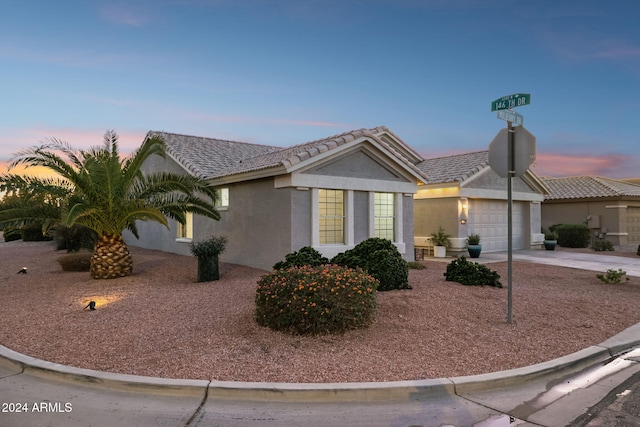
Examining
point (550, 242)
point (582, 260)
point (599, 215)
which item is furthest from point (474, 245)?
point (599, 215)

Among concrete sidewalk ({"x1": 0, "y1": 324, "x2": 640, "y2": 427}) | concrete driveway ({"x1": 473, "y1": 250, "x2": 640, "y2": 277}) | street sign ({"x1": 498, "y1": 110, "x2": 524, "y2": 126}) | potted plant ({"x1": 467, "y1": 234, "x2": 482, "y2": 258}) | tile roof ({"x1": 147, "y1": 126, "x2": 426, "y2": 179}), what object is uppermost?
tile roof ({"x1": 147, "y1": 126, "x2": 426, "y2": 179})

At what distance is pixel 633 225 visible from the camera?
2438 cm

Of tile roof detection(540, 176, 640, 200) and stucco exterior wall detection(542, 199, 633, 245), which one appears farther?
tile roof detection(540, 176, 640, 200)

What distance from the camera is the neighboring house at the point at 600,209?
23.4 meters

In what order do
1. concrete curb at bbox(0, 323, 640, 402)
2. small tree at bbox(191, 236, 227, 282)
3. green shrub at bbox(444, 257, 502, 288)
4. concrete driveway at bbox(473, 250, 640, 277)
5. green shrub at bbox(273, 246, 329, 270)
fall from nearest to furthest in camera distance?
concrete curb at bbox(0, 323, 640, 402)
green shrub at bbox(273, 246, 329, 270)
green shrub at bbox(444, 257, 502, 288)
small tree at bbox(191, 236, 227, 282)
concrete driveway at bbox(473, 250, 640, 277)

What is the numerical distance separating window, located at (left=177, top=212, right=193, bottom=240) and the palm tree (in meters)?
5.12

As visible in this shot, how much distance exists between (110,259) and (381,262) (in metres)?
7.39

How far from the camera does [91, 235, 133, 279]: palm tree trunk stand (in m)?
11.1

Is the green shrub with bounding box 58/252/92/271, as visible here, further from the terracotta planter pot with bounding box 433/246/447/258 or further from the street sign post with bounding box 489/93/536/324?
the terracotta planter pot with bounding box 433/246/447/258

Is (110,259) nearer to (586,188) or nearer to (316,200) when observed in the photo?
(316,200)

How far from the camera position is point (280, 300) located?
19.3 feet

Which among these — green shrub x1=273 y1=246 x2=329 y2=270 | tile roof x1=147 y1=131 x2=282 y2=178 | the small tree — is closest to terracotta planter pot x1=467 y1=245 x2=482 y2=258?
tile roof x1=147 y1=131 x2=282 y2=178

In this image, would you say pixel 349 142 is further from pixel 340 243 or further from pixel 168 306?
pixel 168 306

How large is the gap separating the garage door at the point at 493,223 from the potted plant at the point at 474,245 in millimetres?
599
